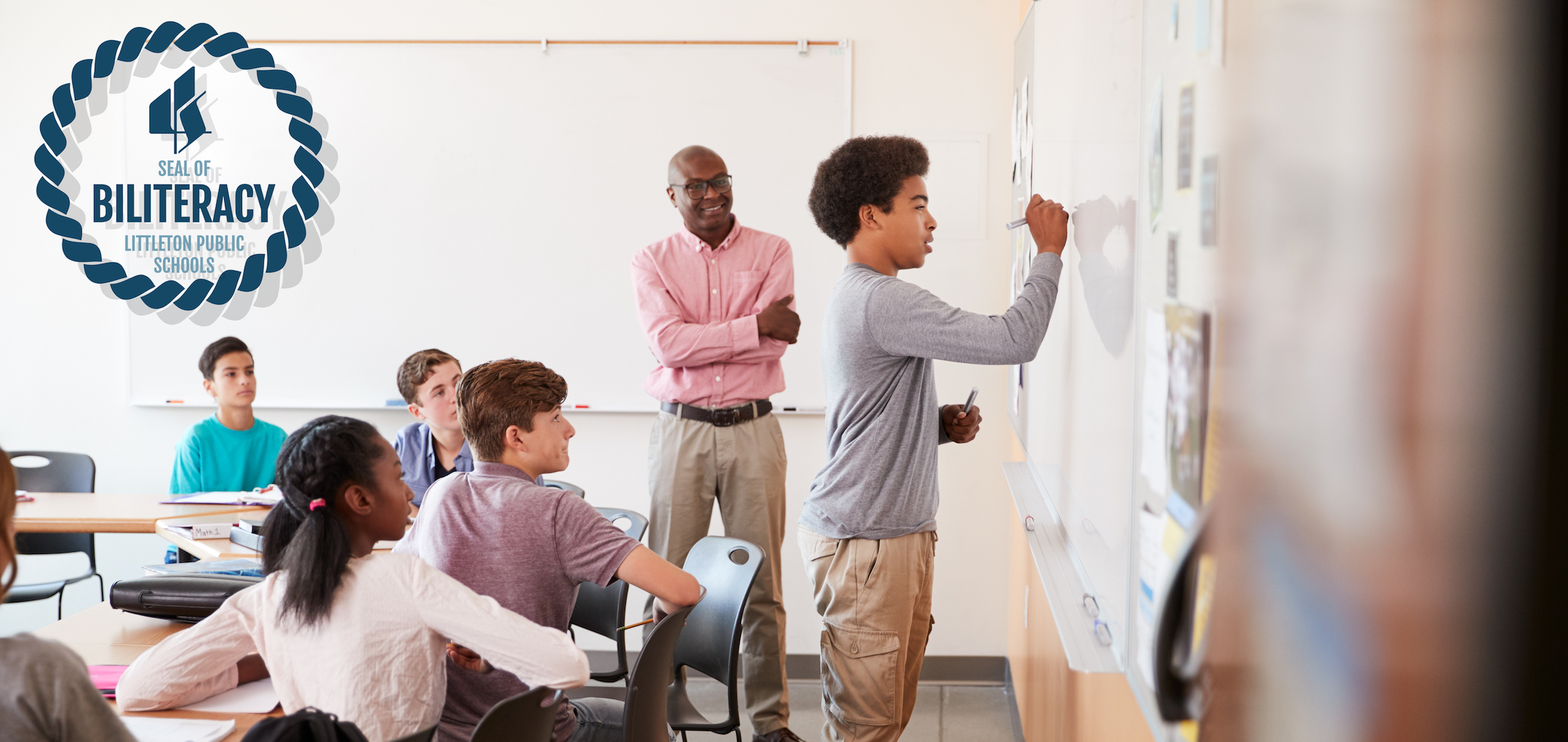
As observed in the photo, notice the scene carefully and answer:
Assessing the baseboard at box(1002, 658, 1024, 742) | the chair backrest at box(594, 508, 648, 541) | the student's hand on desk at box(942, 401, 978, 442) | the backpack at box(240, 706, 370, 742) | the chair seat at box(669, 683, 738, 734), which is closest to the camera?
the backpack at box(240, 706, 370, 742)

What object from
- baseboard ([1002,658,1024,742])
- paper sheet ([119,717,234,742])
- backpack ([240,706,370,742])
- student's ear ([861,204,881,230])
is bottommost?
baseboard ([1002,658,1024,742])

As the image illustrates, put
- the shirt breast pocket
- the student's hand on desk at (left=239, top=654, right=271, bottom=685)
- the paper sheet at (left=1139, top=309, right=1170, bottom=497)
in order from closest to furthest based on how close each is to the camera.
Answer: the paper sheet at (left=1139, top=309, right=1170, bottom=497) < the student's hand on desk at (left=239, top=654, right=271, bottom=685) < the shirt breast pocket

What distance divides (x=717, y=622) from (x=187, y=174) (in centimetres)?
307

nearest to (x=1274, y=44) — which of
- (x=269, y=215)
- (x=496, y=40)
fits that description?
(x=496, y=40)

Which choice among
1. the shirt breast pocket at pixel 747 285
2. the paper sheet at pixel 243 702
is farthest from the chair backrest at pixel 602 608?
the paper sheet at pixel 243 702

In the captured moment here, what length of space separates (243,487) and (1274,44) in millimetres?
3748

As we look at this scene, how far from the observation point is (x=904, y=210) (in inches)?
77.0

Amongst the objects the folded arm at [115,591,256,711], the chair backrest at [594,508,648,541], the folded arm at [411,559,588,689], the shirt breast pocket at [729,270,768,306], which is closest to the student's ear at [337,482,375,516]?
the folded arm at [411,559,588,689]

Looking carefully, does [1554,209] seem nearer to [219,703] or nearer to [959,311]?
[959,311]

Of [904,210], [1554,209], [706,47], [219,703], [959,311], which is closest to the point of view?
[1554,209]

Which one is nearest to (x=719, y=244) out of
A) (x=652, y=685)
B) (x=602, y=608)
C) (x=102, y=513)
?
(x=602, y=608)

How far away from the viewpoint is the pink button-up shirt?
118 inches

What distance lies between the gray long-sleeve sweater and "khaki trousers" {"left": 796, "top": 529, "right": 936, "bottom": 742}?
36 mm

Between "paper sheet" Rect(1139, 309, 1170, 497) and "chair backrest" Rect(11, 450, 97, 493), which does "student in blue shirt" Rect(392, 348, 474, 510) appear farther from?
"paper sheet" Rect(1139, 309, 1170, 497)
